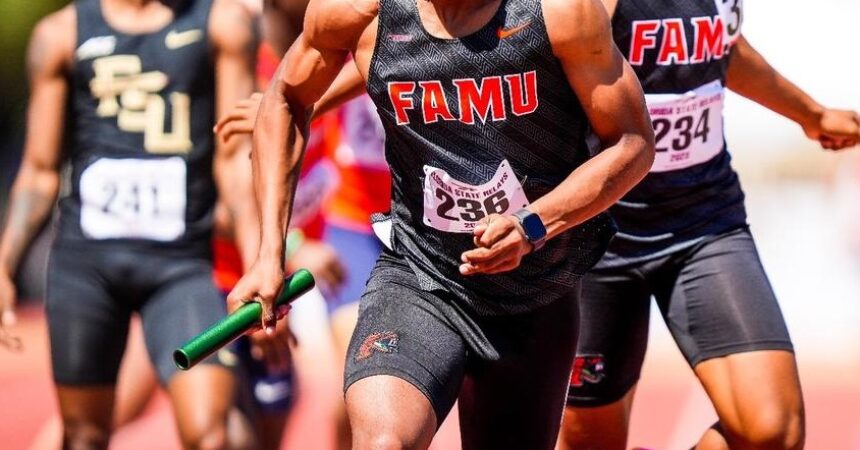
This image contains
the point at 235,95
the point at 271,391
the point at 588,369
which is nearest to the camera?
the point at 588,369

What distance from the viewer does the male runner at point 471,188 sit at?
155 inches

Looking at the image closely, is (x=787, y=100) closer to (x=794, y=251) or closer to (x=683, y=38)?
(x=683, y=38)

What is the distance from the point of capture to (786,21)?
940cm

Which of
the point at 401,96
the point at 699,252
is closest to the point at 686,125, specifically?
the point at 699,252

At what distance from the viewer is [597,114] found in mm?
4012

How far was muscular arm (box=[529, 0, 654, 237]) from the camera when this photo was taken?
3912 millimetres

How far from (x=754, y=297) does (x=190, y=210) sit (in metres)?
2.06

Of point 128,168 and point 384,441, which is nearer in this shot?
point 384,441

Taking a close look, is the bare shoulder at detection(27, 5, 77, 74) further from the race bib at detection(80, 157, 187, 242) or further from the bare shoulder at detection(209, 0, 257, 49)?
the bare shoulder at detection(209, 0, 257, 49)

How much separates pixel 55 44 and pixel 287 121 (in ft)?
5.91

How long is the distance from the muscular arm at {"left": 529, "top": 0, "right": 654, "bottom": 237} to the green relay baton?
2.23 feet

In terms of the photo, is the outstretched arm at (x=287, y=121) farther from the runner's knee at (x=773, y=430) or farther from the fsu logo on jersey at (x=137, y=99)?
the runner's knee at (x=773, y=430)

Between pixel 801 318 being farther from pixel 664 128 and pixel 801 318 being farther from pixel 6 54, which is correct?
pixel 6 54

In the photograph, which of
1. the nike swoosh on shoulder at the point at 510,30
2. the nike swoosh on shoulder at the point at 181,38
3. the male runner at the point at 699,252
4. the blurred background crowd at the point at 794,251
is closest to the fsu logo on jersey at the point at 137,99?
the nike swoosh on shoulder at the point at 181,38
